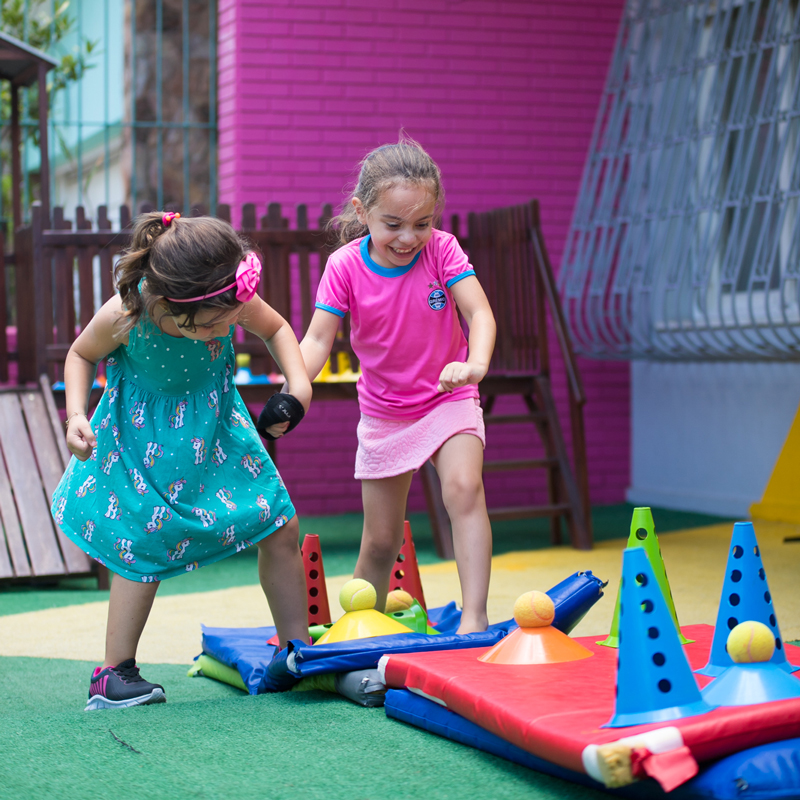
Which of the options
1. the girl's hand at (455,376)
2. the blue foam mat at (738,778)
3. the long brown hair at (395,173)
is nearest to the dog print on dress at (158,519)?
the girl's hand at (455,376)

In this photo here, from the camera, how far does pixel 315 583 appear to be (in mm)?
3309

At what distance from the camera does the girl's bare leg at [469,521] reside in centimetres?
291

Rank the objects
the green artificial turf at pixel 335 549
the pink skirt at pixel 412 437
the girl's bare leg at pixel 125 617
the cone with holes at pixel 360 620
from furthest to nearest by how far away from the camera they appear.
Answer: the green artificial turf at pixel 335 549 → the pink skirt at pixel 412 437 → the cone with holes at pixel 360 620 → the girl's bare leg at pixel 125 617

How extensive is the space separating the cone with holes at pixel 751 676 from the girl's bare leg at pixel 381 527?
1.31 meters

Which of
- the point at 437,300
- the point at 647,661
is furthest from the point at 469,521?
the point at 647,661

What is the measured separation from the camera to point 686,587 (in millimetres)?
4238

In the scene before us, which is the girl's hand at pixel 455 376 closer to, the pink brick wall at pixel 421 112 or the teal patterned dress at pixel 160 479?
the teal patterned dress at pixel 160 479

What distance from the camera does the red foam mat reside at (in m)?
1.75

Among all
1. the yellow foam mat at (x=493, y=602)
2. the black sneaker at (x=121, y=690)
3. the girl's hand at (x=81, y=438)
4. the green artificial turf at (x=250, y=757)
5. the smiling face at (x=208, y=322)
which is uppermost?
the smiling face at (x=208, y=322)

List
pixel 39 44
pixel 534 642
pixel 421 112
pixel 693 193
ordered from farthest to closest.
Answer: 1. pixel 39 44
2. pixel 421 112
3. pixel 693 193
4. pixel 534 642

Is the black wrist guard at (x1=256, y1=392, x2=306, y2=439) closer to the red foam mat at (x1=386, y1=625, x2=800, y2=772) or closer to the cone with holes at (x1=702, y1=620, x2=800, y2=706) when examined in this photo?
the red foam mat at (x1=386, y1=625, x2=800, y2=772)

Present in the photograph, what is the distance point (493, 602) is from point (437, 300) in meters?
1.46

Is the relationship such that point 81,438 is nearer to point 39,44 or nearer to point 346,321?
point 346,321

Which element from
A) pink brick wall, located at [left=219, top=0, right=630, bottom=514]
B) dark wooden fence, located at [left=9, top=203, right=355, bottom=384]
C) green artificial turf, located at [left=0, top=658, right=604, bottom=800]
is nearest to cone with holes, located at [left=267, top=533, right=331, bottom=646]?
green artificial turf, located at [left=0, top=658, right=604, bottom=800]
